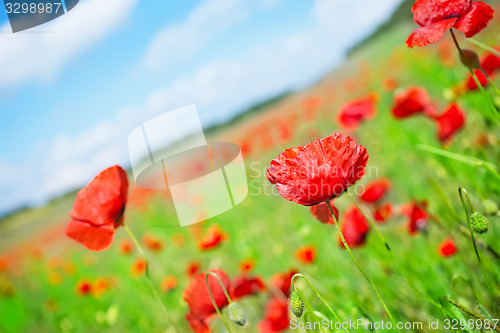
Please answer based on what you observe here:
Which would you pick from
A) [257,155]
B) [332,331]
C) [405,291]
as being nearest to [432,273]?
[405,291]

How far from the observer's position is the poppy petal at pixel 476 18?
574mm

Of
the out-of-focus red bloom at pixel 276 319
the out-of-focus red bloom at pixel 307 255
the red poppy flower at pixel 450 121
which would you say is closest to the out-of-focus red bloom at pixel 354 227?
the out-of-focus red bloom at pixel 307 255

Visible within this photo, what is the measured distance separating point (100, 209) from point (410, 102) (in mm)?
1065

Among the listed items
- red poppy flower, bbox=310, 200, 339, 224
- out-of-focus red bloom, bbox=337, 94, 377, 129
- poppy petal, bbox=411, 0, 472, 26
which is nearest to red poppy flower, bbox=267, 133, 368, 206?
red poppy flower, bbox=310, 200, 339, 224

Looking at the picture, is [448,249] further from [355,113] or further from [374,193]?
[355,113]

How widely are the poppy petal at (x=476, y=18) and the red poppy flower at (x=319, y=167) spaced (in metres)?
0.25

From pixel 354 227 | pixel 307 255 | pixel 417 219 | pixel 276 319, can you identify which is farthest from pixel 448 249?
pixel 276 319

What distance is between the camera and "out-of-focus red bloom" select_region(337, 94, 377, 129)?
160cm

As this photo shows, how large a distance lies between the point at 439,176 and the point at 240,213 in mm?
1681

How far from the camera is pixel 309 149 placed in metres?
0.53

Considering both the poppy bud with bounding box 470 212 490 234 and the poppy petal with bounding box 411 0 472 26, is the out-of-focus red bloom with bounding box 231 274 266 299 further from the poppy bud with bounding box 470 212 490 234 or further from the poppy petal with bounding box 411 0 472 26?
the poppy petal with bounding box 411 0 472 26

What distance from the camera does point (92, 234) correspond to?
2.48ft

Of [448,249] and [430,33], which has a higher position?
[430,33]

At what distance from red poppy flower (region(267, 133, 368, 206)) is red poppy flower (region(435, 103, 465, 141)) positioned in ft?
2.78
